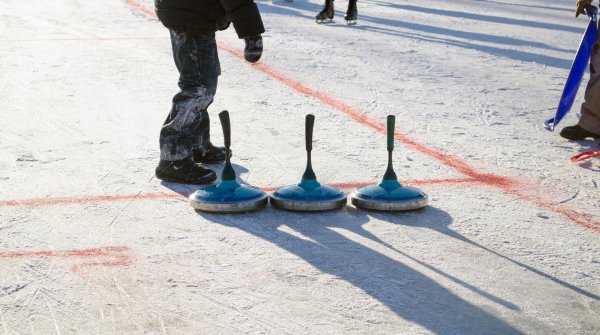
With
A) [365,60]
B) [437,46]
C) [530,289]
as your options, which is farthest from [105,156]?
[437,46]

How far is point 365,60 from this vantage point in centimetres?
977

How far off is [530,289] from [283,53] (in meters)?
6.42

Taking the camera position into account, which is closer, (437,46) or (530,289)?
(530,289)

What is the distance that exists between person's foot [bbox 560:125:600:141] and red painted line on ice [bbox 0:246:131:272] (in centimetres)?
347

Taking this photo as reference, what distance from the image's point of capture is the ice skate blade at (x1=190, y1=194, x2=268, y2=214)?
4.89 m

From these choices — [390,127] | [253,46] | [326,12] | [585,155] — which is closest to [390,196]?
[390,127]

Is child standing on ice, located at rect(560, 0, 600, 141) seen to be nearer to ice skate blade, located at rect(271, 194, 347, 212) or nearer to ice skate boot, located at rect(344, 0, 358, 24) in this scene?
ice skate blade, located at rect(271, 194, 347, 212)

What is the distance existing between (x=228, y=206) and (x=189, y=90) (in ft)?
2.92

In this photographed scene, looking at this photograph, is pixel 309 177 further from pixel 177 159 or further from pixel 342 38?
pixel 342 38

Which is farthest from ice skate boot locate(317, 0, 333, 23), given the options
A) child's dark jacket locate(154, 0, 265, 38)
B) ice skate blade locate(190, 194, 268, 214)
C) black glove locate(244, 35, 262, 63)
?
ice skate blade locate(190, 194, 268, 214)

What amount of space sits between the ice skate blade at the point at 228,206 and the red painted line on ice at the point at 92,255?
0.60 m

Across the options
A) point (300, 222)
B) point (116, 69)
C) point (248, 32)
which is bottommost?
point (116, 69)

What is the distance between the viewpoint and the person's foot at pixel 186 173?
551 cm

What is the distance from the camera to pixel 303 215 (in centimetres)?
492
